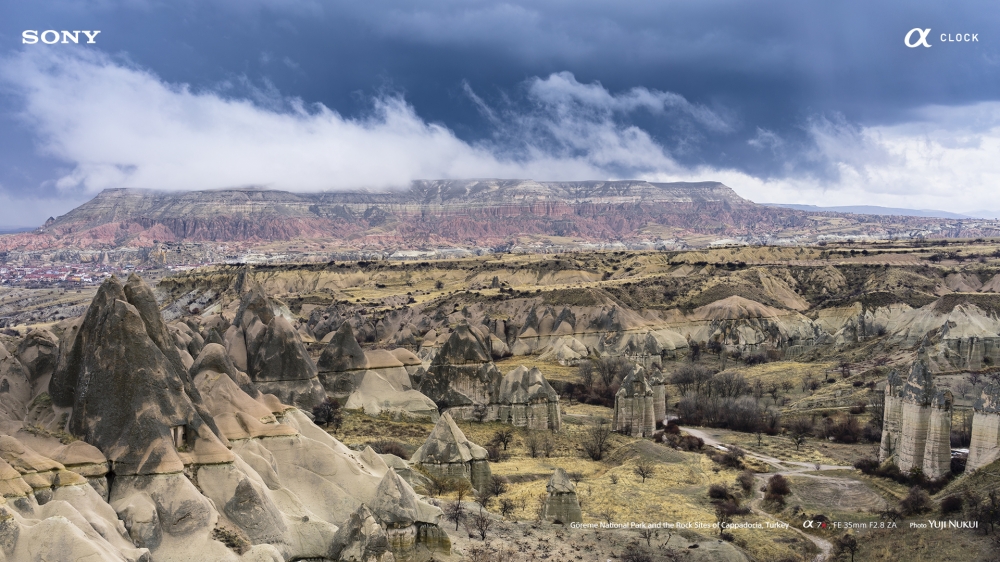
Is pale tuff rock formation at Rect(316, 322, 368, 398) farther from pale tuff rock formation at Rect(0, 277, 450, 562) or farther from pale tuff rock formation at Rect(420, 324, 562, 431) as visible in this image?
pale tuff rock formation at Rect(0, 277, 450, 562)

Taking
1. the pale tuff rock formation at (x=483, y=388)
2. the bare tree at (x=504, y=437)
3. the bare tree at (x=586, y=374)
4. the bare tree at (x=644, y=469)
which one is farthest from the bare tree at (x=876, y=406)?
the bare tree at (x=504, y=437)

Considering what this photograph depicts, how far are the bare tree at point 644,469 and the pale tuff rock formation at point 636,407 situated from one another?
8816 millimetres

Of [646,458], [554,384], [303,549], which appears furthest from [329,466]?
[554,384]

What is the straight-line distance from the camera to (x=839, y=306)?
389 ft

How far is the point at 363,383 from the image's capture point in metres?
56.7

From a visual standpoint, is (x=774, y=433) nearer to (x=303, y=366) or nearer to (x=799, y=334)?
(x=303, y=366)

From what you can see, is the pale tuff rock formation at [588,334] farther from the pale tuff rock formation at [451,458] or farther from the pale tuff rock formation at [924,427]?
the pale tuff rock formation at [451,458]

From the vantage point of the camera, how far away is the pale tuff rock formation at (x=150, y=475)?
1742 cm

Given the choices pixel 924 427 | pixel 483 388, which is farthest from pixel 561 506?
pixel 483 388

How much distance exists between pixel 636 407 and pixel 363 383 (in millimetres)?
18936

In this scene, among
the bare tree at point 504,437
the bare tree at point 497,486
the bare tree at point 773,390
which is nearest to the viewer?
the bare tree at point 497,486

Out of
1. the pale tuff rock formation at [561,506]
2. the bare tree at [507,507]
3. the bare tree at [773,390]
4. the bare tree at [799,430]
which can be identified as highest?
the pale tuff rock formation at [561,506]

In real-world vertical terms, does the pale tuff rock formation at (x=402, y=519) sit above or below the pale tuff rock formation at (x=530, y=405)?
above

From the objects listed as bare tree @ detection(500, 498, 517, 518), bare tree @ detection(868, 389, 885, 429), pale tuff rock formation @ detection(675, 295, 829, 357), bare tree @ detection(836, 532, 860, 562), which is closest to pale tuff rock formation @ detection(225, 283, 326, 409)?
bare tree @ detection(500, 498, 517, 518)
